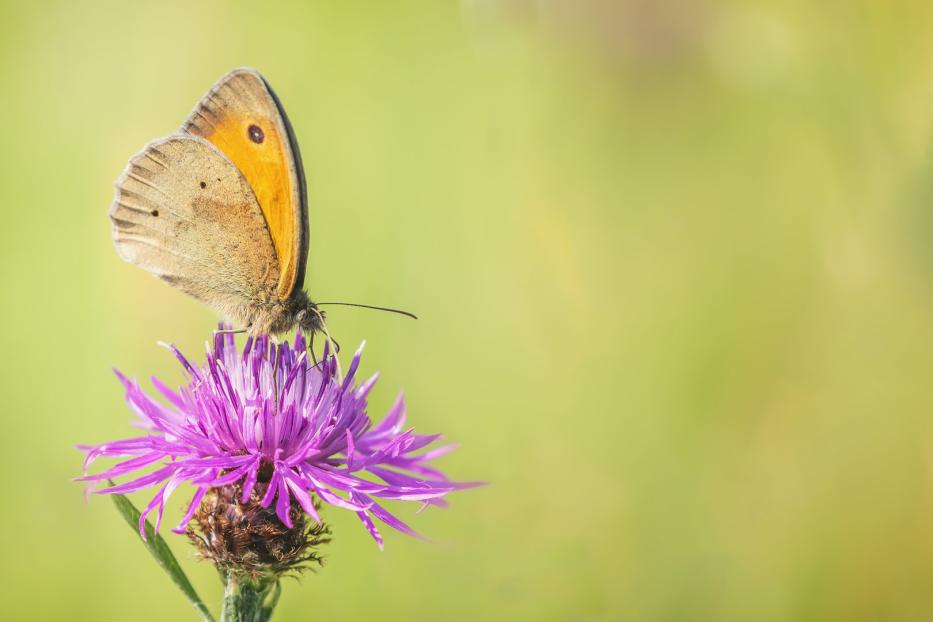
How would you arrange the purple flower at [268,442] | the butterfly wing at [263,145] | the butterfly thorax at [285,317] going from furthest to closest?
1. the butterfly thorax at [285,317]
2. the butterfly wing at [263,145]
3. the purple flower at [268,442]

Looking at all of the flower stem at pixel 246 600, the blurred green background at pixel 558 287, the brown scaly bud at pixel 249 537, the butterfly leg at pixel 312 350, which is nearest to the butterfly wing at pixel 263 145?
the butterfly leg at pixel 312 350

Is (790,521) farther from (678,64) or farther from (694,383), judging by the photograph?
(678,64)

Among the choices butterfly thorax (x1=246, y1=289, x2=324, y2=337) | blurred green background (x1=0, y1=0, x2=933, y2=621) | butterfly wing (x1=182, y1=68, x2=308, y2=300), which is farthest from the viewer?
blurred green background (x1=0, y1=0, x2=933, y2=621)

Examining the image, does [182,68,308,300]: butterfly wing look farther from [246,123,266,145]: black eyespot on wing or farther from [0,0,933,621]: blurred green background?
[0,0,933,621]: blurred green background

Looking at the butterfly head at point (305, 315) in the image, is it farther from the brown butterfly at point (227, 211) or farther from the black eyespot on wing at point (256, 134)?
the black eyespot on wing at point (256, 134)

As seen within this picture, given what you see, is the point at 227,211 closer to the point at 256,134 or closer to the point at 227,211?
the point at 227,211

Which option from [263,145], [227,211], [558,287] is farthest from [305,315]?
[558,287]

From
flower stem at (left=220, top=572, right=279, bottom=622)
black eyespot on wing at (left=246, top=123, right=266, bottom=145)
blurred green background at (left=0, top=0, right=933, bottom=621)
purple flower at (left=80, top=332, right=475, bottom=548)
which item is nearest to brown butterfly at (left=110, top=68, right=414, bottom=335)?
black eyespot on wing at (left=246, top=123, right=266, bottom=145)
